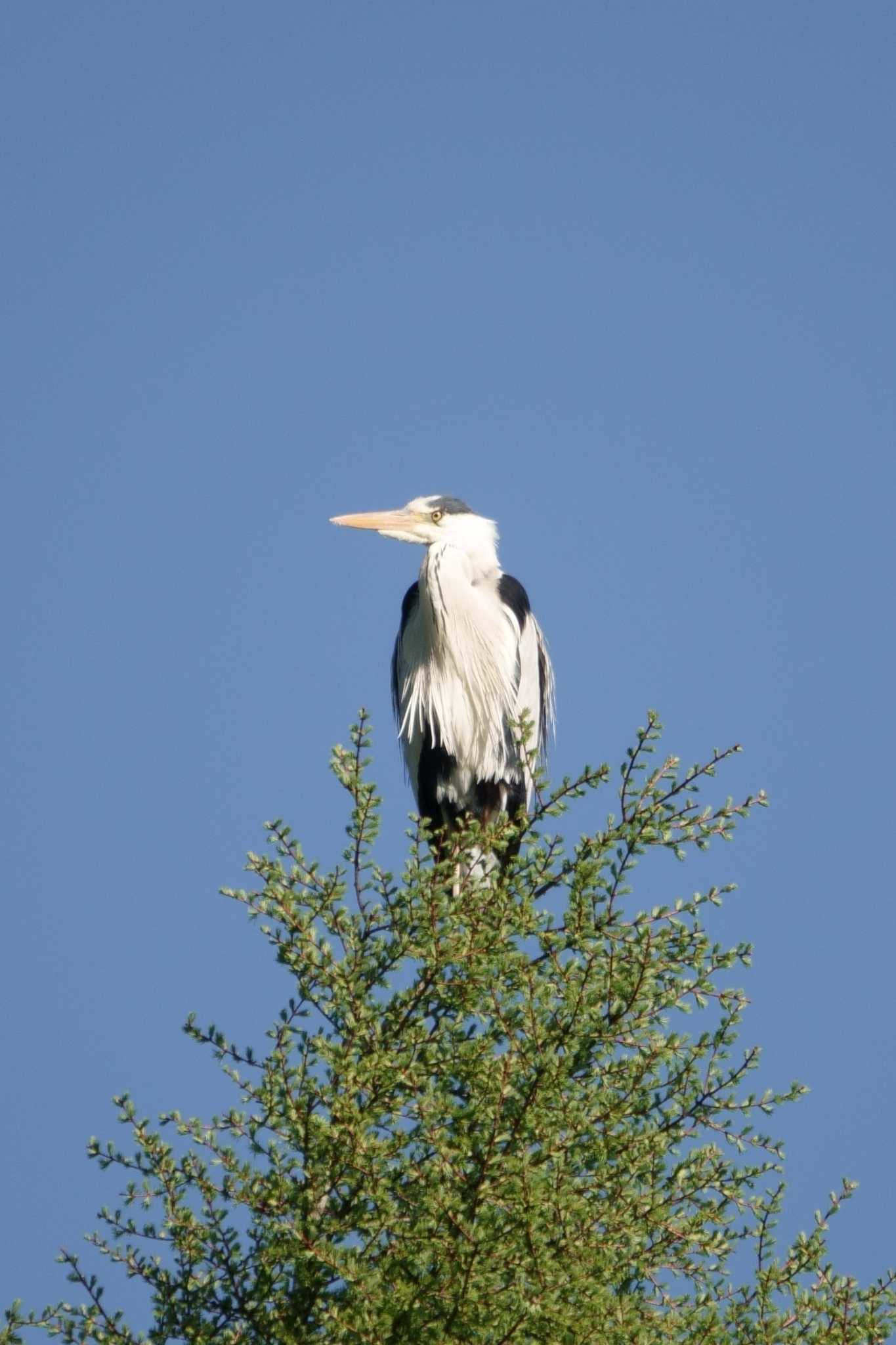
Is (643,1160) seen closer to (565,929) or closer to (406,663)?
(565,929)

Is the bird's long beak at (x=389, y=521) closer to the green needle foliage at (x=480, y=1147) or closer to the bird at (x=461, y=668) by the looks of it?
the bird at (x=461, y=668)

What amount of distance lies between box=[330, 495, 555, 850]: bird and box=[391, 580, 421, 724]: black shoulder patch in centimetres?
2

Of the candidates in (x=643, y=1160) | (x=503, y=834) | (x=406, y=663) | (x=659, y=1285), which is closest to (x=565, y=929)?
(x=503, y=834)

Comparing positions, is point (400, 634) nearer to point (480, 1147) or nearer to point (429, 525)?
point (429, 525)

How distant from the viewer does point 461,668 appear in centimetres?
753

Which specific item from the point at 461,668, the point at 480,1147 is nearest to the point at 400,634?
the point at 461,668

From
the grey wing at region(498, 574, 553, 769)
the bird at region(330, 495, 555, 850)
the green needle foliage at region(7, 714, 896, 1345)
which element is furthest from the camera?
the grey wing at region(498, 574, 553, 769)

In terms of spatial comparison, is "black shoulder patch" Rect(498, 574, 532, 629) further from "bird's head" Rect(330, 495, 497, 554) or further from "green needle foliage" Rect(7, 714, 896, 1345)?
"green needle foliage" Rect(7, 714, 896, 1345)

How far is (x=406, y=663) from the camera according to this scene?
25.7 feet

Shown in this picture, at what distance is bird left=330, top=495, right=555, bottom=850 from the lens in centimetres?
743

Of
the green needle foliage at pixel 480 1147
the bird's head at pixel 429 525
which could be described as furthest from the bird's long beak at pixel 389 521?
the green needle foliage at pixel 480 1147

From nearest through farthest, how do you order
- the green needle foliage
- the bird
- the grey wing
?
the green needle foliage
the bird
the grey wing

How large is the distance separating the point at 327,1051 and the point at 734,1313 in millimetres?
1213

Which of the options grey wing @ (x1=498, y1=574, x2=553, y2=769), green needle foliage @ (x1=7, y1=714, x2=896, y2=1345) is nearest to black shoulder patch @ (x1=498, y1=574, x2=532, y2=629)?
grey wing @ (x1=498, y1=574, x2=553, y2=769)
